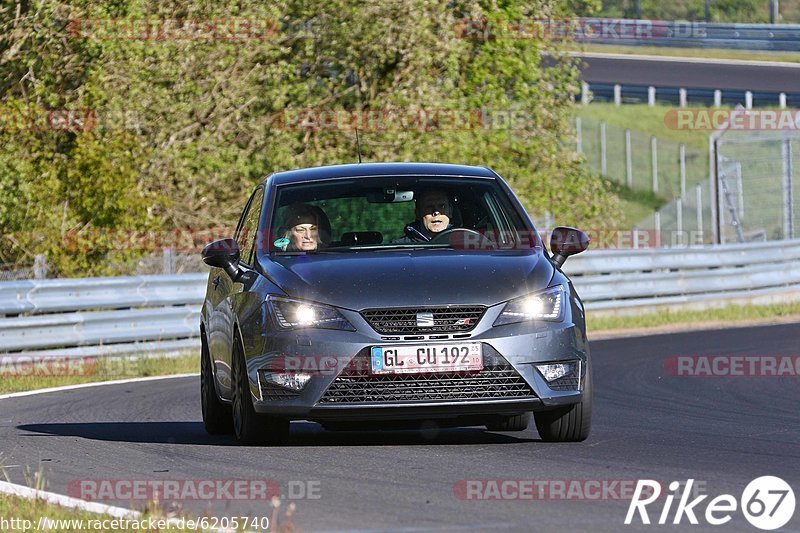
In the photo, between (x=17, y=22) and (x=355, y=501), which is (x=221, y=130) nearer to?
(x=17, y=22)

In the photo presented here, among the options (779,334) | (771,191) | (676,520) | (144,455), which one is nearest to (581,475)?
(676,520)

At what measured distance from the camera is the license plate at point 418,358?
26.9 feet

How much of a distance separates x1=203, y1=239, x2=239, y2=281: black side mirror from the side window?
0.33ft

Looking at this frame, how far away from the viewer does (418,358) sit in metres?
8.22

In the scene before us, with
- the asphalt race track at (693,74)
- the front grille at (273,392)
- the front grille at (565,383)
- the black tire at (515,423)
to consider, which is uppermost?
the front grille at (273,392)

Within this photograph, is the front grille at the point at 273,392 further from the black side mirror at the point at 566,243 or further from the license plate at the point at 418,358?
the black side mirror at the point at 566,243

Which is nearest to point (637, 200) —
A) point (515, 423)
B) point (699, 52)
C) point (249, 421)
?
point (699, 52)

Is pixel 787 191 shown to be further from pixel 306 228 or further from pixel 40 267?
pixel 306 228

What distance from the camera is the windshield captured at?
9.34 meters

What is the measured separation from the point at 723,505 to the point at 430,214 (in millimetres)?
3588

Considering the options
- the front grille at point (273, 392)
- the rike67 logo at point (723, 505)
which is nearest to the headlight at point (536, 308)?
the front grille at point (273, 392)

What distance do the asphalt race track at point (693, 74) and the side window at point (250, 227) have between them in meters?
49.9

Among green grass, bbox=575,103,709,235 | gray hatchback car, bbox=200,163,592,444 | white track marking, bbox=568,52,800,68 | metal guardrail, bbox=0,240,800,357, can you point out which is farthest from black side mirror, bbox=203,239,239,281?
white track marking, bbox=568,52,800,68

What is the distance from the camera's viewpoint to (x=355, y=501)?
22.1ft
